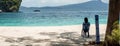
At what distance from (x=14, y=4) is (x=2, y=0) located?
8.46 meters

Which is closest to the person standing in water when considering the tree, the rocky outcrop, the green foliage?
the tree

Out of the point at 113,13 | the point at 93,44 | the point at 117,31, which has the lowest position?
the point at 93,44

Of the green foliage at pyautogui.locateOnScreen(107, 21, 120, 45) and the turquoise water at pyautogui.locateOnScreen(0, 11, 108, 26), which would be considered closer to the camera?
the green foliage at pyautogui.locateOnScreen(107, 21, 120, 45)

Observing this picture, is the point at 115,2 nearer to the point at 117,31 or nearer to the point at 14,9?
the point at 117,31

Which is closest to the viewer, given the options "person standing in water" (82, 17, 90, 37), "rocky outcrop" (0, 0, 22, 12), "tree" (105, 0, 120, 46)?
"tree" (105, 0, 120, 46)

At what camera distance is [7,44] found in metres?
11.5

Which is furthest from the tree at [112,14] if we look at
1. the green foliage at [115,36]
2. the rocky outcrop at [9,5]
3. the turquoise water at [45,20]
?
the rocky outcrop at [9,5]

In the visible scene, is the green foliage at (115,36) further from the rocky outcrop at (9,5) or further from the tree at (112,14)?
the rocky outcrop at (9,5)

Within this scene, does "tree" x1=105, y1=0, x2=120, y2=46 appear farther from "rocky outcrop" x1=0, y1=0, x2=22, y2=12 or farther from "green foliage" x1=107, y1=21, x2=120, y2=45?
"rocky outcrop" x1=0, y1=0, x2=22, y2=12

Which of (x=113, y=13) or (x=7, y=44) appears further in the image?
(x=7, y=44)

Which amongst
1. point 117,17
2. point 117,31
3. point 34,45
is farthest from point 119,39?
point 34,45

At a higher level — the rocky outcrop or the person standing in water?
the rocky outcrop

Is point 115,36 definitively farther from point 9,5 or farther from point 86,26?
point 9,5

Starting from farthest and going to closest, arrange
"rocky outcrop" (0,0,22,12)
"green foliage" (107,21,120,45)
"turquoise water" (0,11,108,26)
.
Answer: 1. "rocky outcrop" (0,0,22,12)
2. "turquoise water" (0,11,108,26)
3. "green foliage" (107,21,120,45)
